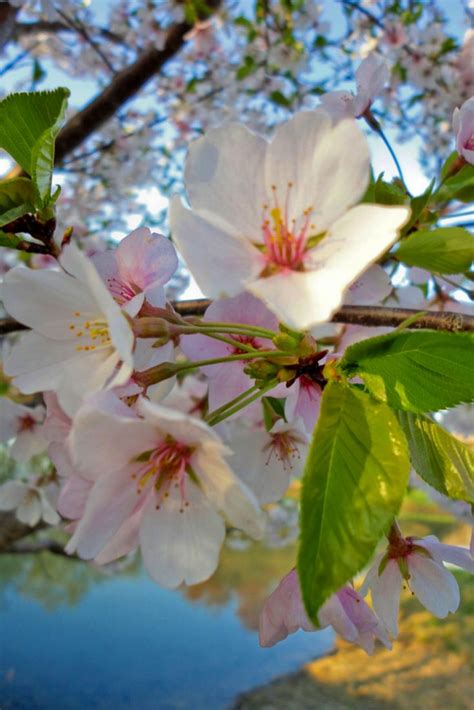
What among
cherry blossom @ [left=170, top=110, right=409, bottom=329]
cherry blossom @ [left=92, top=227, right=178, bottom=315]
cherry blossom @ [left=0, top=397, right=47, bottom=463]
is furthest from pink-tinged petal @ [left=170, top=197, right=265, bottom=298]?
cherry blossom @ [left=0, top=397, right=47, bottom=463]

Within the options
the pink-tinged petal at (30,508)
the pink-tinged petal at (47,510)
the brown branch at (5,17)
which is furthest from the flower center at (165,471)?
the brown branch at (5,17)

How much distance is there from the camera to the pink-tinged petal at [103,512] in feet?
1.17

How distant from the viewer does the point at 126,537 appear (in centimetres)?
39

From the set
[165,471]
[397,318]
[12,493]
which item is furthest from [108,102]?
[165,471]

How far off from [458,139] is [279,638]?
0.51 meters

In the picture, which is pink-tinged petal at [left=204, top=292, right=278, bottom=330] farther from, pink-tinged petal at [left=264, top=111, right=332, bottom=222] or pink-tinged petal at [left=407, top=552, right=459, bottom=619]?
pink-tinged petal at [left=407, top=552, right=459, bottom=619]

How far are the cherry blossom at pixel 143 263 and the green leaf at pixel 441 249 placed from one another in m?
0.20

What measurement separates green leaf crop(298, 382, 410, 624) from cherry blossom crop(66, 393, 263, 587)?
0.14 ft

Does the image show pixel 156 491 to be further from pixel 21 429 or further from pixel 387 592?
pixel 21 429

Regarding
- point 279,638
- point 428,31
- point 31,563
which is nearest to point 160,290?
point 279,638

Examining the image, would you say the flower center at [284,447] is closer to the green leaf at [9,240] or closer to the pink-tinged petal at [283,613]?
the pink-tinged petal at [283,613]

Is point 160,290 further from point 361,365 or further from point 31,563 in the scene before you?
point 31,563

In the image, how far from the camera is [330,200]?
36 cm

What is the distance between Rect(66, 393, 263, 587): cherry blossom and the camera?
0.33 meters
